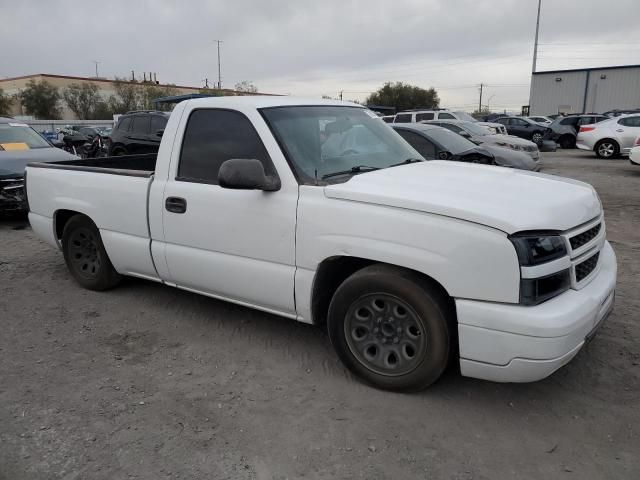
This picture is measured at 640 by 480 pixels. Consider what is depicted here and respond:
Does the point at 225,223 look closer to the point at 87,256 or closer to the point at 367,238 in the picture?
the point at 367,238

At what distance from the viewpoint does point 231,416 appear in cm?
305

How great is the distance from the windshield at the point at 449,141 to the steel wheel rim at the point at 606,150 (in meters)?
10.3

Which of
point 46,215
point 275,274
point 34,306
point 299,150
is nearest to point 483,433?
point 275,274

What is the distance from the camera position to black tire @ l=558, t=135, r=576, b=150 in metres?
23.9

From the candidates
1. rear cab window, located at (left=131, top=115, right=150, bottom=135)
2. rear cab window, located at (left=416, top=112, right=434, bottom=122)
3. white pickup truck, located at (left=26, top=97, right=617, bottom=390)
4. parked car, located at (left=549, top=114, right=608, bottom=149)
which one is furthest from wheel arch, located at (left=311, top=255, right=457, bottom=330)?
parked car, located at (left=549, top=114, right=608, bottom=149)

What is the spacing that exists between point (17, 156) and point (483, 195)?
8.47 m

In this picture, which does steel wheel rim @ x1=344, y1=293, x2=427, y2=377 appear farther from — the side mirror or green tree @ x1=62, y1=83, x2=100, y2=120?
green tree @ x1=62, y1=83, x2=100, y2=120

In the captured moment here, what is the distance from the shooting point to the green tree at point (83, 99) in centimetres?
6138

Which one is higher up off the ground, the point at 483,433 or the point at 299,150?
the point at 299,150

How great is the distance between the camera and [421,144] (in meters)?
9.39

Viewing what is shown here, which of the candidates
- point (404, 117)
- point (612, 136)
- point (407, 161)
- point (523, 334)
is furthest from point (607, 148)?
point (523, 334)

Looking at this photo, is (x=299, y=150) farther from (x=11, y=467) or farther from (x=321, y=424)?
(x=11, y=467)

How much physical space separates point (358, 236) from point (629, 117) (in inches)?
699

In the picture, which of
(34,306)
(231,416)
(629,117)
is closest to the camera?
(231,416)
